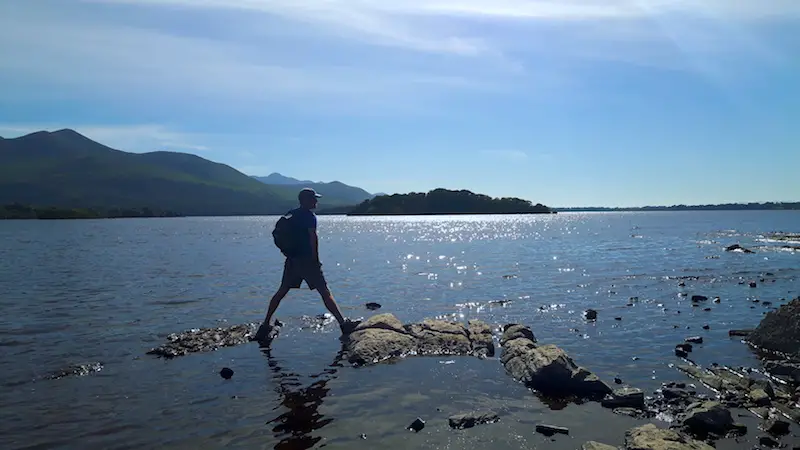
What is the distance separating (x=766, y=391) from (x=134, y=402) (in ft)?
45.3

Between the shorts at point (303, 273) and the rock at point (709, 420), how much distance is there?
10322mm

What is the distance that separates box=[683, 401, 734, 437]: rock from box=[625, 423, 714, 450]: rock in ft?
2.41

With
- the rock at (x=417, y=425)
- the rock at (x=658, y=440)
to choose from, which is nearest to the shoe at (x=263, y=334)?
the rock at (x=417, y=425)

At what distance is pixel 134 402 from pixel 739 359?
52.2 feet

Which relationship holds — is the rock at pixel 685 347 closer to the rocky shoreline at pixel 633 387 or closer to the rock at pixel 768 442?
the rocky shoreline at pixel 633 387

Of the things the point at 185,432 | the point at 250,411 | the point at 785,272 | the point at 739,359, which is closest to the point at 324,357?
the point at 250,411

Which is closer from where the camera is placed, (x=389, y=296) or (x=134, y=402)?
(x=134, y=402)

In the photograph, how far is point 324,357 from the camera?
569 inches

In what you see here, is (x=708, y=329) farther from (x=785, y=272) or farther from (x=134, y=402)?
(x=785, y=272)

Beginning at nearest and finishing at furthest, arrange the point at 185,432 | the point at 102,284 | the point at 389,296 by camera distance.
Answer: the point at 185,432
the point at 389,296
the point at 102,284

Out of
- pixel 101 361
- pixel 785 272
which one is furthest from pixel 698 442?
A: pixel 785 272

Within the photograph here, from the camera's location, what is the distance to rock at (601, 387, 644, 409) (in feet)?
35.4

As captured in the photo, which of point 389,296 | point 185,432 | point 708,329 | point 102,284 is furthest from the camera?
point 102,284

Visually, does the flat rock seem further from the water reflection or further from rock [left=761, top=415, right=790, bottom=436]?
rock [left=761, top=415, right=790, bottom=436]
